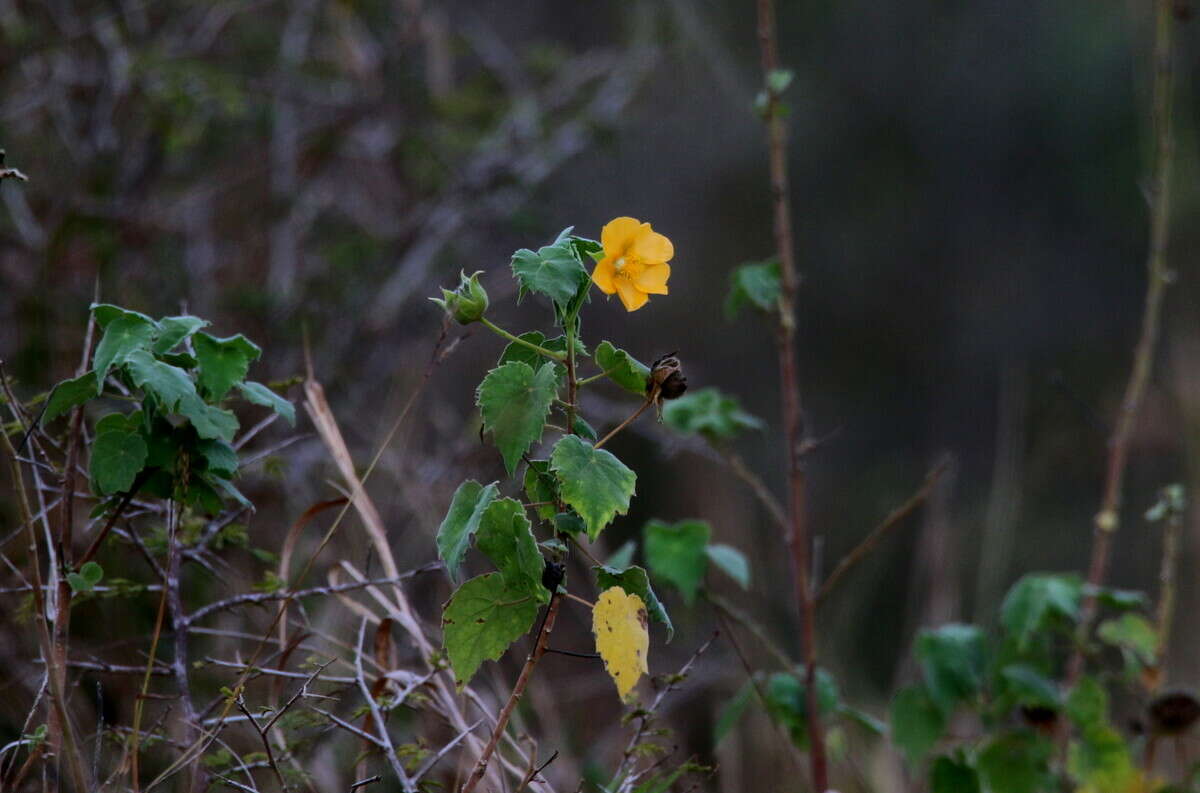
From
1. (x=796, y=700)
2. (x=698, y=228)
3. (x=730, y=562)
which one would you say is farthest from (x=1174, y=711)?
(x=698, y=228)

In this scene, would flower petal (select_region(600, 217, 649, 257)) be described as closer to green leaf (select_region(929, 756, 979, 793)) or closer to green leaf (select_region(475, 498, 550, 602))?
green leaf (select_region(475, 498, 550, 602))

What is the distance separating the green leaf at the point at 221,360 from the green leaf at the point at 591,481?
11.8 inches

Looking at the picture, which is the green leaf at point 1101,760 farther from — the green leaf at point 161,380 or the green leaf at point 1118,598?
the green leaf at point 161,380

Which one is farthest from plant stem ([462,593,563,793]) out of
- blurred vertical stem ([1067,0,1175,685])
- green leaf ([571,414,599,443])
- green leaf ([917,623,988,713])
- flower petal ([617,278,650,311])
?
blurred vertical stem ([1067,0,1175,685])

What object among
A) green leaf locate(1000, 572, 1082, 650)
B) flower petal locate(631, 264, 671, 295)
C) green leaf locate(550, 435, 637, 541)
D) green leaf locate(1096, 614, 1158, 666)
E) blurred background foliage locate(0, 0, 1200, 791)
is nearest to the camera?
green leaf locate(550, 435, 637, 541)

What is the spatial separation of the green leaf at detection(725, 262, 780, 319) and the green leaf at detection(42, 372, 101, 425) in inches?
29.1

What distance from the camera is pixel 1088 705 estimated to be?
137cm

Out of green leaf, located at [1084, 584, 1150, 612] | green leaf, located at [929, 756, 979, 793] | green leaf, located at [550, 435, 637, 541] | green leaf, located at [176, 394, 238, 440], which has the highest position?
green leaf, located at [550, 435, 637, 541]

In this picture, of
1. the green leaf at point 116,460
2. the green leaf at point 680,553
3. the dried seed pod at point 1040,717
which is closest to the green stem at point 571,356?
the green leaf at point 116,460

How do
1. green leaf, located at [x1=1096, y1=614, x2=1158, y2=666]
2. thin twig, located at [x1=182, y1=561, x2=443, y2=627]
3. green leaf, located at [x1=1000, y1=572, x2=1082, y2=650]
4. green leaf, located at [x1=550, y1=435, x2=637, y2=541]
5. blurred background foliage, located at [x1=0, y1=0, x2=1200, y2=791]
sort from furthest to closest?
blurred background foliage, located at [x1=0, y1=0, x2=1200, y2=791] → green leaf, located at [x1=1096, y1=614, x2=1158, y2=666] → green leaf, located at [x1=1000, y1=572, x2=1082, y2=650] → thin twig, located at [x1=182, y1=561, x2=443, y2=627] → green leaf, located at [x1=550, y1=435, x2=637, y2=541]

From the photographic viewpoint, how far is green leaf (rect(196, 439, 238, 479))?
38.7 inches

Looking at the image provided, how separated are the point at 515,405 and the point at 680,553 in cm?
58

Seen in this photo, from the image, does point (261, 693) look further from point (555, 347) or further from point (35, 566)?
point (555, 347)

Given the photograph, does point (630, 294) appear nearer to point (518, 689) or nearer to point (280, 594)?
point (518, 689)
